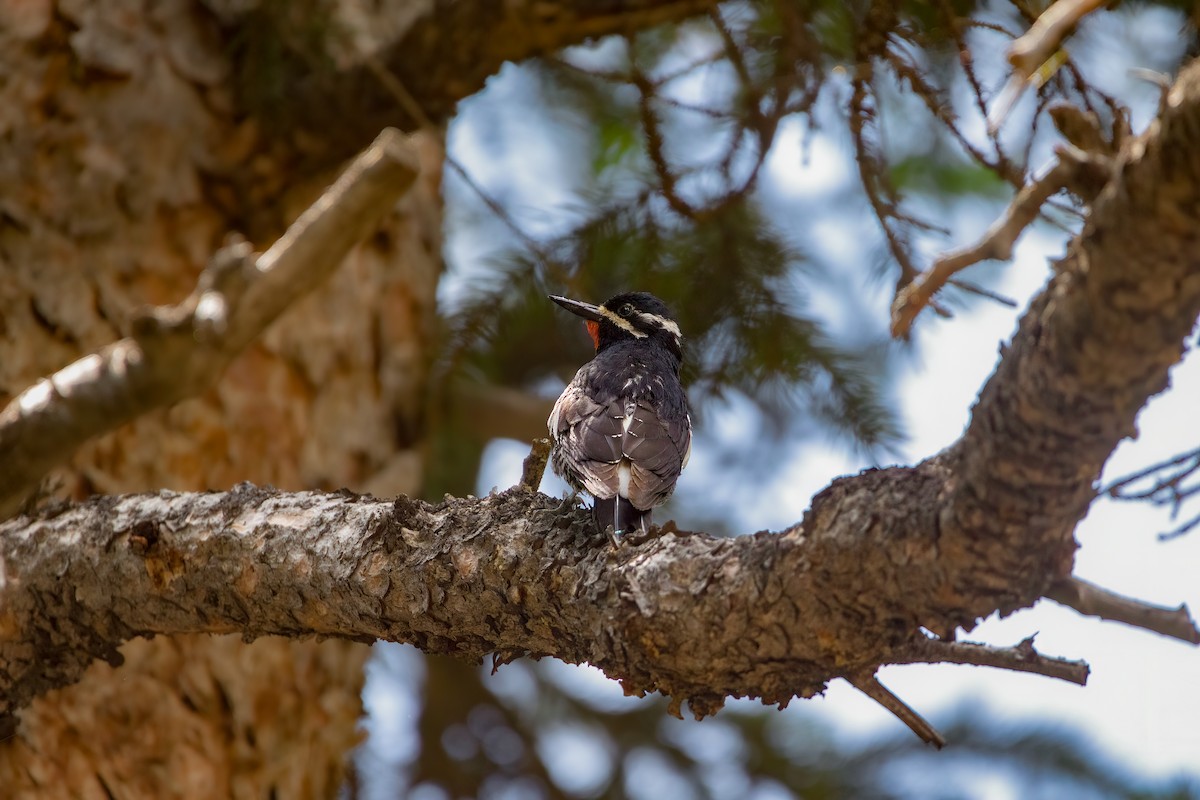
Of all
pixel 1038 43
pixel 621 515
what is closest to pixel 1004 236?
pixel 1038 43

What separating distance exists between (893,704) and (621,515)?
958 millimetres

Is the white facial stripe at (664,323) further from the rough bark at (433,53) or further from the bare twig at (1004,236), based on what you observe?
the bare twig at (1004,236)

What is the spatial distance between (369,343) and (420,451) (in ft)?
1.55

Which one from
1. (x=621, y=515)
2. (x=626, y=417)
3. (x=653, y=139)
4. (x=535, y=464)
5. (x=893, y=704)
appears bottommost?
(x=893, y=704)

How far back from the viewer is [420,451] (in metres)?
4.66

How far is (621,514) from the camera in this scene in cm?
280

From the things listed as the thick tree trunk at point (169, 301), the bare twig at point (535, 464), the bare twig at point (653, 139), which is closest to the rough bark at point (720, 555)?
the bare twig at point (535, 464)

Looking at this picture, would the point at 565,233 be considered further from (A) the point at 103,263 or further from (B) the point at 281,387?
(A) the point at 103,263

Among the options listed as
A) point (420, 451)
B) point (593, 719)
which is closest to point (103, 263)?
point (420, 451)

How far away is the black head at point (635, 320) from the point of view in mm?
4480

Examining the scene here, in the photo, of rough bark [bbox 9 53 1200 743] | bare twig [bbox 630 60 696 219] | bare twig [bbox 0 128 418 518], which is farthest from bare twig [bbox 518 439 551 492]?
bare twig [bbox 630 60 696 219]

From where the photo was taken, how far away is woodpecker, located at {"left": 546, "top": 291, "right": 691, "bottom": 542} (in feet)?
9.81

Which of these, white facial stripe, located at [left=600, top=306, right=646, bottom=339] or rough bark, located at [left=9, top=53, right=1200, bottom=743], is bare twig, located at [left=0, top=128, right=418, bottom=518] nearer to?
rough bark, located at [left=9, top=53, right=1200, bottom=743]

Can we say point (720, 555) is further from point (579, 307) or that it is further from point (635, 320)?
point (635, 320)
